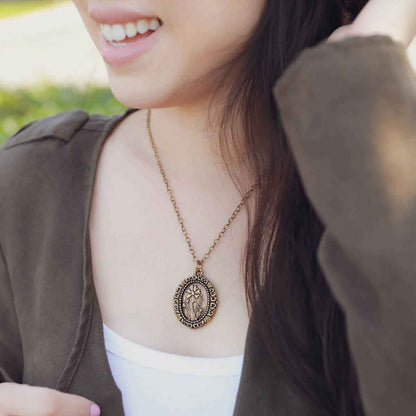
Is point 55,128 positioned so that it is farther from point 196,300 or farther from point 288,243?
point 288,243

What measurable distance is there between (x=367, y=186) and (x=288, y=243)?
47 centimetres

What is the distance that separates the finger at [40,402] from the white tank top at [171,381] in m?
0.11

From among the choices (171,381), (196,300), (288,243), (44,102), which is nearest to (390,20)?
(288,243)

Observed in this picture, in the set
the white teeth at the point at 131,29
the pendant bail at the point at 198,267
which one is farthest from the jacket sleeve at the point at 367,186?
the pendant bail at the point at 198,267

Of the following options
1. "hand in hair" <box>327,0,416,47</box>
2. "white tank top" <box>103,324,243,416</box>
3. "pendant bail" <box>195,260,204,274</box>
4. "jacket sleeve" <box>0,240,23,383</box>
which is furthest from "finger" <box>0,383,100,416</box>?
"hand in hair" <box>327,0,416,47</box>

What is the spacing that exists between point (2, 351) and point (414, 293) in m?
1.17

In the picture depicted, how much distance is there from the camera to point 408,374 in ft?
3.56

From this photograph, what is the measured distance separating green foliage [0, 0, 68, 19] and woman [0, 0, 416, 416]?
1138 cm

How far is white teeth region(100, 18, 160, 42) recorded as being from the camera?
1524 mm

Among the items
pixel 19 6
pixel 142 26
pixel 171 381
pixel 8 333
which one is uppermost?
pixel 142 26

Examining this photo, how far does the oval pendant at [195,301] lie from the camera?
5.35ft

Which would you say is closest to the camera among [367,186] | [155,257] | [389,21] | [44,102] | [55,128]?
[367,186]

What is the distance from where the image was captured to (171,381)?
159 cm

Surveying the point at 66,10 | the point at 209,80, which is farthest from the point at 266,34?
the point at 66,10
